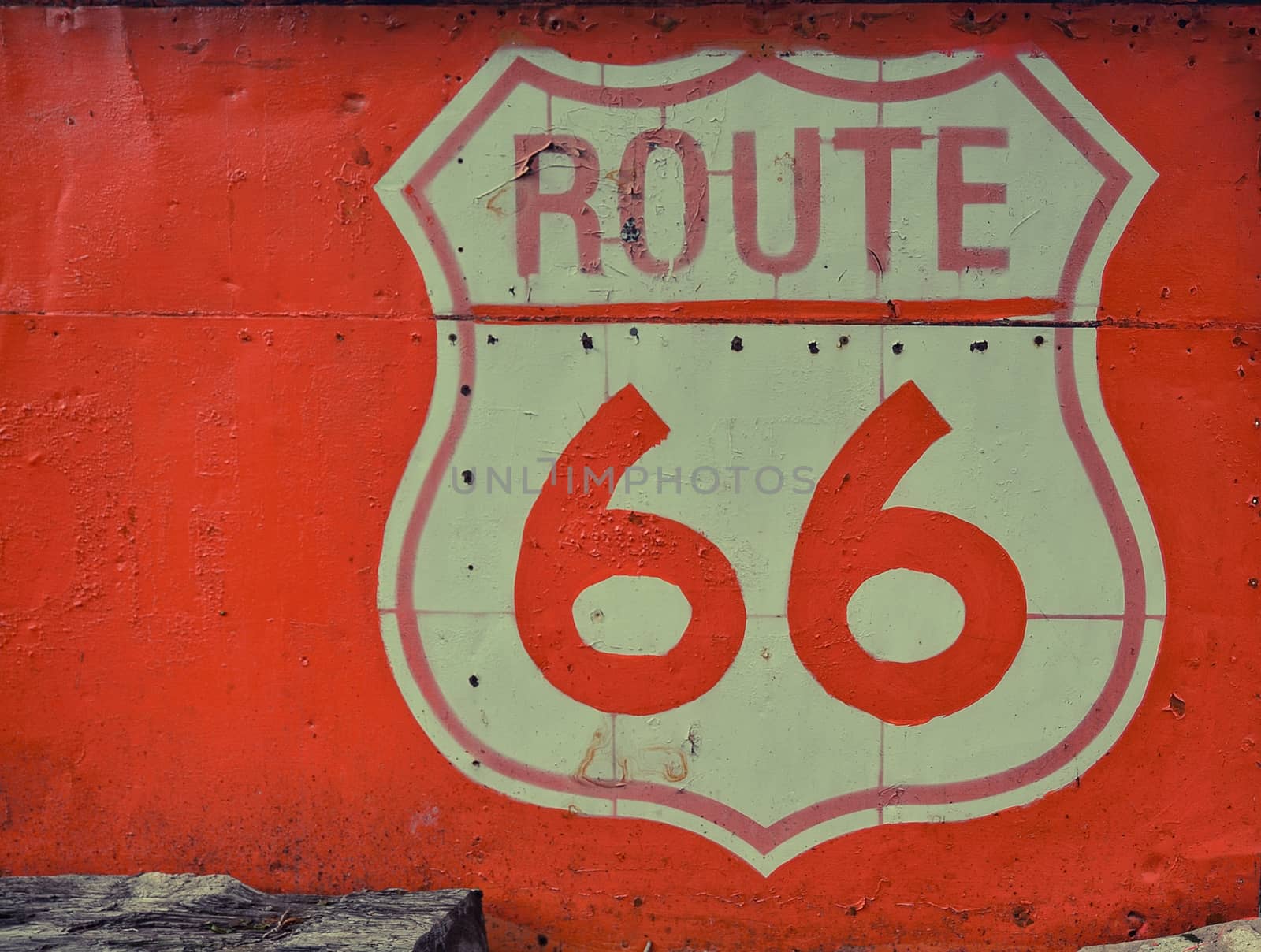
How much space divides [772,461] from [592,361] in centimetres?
69

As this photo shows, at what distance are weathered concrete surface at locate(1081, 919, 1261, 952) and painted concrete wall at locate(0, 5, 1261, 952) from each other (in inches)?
2.1

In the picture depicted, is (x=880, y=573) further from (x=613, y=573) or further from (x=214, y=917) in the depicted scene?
(x=214, y=917)

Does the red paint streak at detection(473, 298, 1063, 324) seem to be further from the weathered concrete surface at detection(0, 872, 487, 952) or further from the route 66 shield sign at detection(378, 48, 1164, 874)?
the weathered concrete surface at detection(0, 872, 487, 952)

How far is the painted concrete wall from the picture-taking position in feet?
8.72

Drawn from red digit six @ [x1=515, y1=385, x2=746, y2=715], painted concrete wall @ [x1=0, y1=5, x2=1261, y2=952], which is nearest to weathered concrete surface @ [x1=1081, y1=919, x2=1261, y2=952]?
painted concrete wall @ [x1=0, y1=5, x2=1261, y2=952]

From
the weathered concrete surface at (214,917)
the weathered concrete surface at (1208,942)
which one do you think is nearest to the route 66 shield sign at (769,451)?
the weathered concrete surface at (214,917)

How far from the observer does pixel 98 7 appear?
2701 millimetres

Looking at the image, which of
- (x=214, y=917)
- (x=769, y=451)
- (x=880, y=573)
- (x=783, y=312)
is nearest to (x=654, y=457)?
(x=769, y=451)

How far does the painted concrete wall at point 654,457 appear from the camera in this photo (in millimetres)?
2658

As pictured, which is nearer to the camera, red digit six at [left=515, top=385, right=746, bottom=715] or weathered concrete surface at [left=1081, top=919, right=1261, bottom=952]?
weathered concrete surface at [left=1081, top=919, right=1261, bottom=952]

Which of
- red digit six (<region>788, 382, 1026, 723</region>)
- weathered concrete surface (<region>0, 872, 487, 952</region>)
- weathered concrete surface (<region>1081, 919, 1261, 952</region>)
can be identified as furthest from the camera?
red digit six (<region>788, 382, 1026, 723</region>)

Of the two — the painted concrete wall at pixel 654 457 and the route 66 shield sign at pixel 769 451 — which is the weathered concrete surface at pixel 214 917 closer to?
the painted concrete wall at pixel 654 457

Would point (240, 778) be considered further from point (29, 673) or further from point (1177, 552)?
point (1177, 552)

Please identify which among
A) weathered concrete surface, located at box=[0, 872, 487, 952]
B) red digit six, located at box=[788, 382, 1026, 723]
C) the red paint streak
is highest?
the red paint streak
